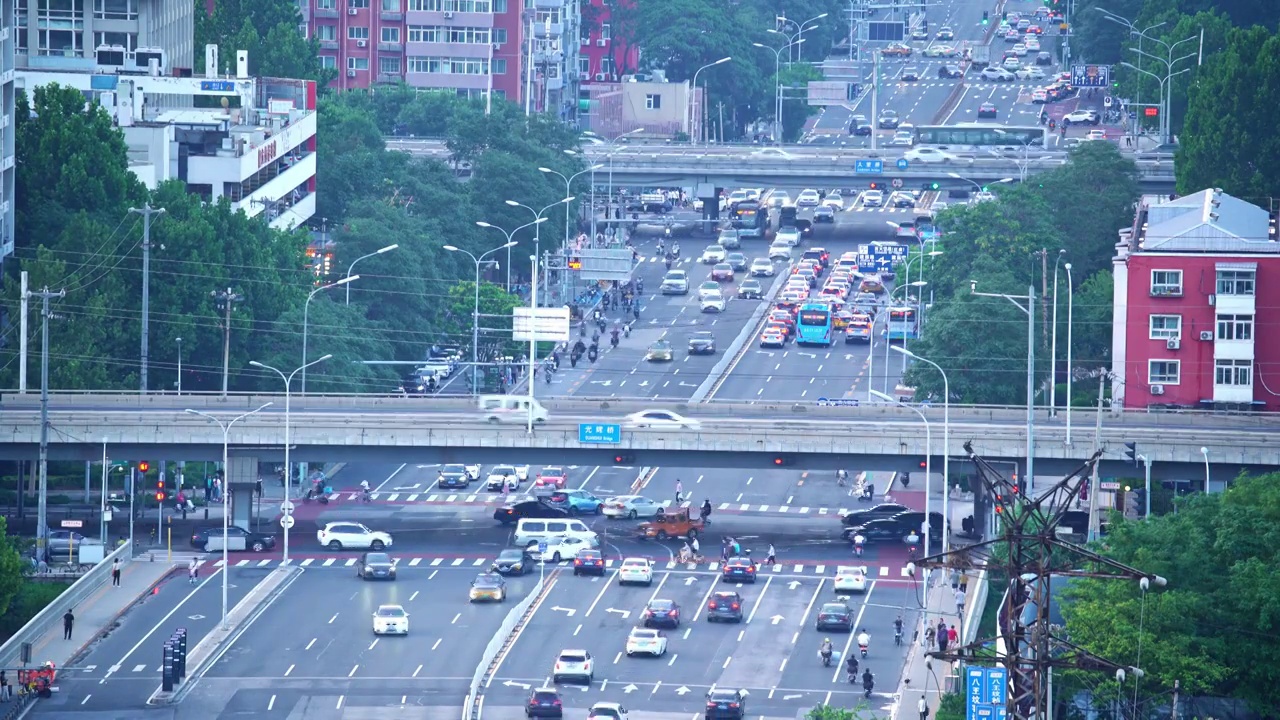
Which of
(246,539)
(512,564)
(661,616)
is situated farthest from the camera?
(246,539)

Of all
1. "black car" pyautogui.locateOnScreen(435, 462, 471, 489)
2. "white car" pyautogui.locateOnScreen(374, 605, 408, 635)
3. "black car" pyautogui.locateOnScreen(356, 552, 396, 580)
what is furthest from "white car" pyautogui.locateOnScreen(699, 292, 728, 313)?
"white car" pyautogui.locateOnScreen(374, 605, 408, 635)

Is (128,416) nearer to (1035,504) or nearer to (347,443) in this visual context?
(347,443)

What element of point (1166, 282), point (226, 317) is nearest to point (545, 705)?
point (226, 317)

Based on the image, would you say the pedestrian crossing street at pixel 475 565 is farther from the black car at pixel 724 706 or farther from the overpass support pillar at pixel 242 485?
the black car at pixel 724 706

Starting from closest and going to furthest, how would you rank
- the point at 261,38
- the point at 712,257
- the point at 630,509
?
the point at 630,509, the point at 712,257, the point at 261,38

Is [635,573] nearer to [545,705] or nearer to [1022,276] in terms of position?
[545,705]

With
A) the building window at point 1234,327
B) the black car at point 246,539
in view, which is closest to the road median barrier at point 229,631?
the black car at point 246,539

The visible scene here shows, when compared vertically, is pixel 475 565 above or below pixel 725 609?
above
